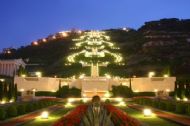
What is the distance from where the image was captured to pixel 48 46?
503ft

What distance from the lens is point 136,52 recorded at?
11781cm

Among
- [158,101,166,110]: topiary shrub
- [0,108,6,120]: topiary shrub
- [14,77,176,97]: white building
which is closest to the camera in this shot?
[0,108,6,120]: topiary shrub

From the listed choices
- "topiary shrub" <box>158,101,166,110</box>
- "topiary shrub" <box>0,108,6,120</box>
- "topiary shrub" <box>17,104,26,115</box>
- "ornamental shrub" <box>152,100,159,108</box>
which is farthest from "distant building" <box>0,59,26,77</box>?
"topiary shrub" <box>0,108,6,120</box>

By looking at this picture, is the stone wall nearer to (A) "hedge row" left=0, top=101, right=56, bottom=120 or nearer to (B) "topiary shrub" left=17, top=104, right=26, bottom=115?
(A) "hedge row" left=0, top=101, right=56, bottom=120

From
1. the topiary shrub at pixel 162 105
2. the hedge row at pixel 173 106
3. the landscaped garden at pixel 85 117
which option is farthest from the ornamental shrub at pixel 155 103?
the landscaped garden at pixel 85 117

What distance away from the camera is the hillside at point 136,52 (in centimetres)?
9575

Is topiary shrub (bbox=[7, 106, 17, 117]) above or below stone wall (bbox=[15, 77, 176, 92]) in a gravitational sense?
below

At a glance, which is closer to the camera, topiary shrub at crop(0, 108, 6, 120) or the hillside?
topiary shrub at crop(0, 108, 6, 120)

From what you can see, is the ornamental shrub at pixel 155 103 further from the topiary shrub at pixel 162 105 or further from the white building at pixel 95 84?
the white building at pixel 95 84

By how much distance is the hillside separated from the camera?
95750 millimetres

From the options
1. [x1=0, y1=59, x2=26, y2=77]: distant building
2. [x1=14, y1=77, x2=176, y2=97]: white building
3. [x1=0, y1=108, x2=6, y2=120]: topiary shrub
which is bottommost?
[x1=0, y1=108, x2=6, y2=120]: topiary shrub

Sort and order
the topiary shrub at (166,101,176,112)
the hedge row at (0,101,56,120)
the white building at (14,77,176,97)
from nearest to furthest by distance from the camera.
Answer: the hedge row at (0,101,56,120), the topiary shrub at (166,101,176,112), the white building at (14,77,176,97)

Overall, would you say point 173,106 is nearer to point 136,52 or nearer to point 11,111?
point 11,111

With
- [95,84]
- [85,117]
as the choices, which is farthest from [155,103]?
[95,84]
